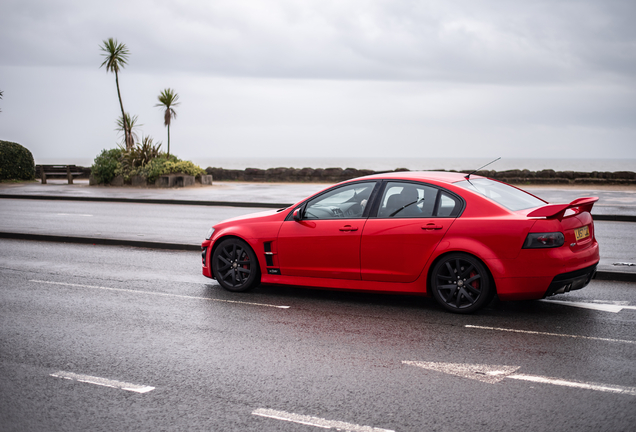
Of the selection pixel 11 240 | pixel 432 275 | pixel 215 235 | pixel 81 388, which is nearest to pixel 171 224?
pixel 11 240

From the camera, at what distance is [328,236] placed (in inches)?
272

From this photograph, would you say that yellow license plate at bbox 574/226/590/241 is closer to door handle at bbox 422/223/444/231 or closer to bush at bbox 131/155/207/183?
door handle at bbox 422/223/444/231

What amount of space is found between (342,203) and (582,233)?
2.64 meters

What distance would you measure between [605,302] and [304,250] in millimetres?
3503

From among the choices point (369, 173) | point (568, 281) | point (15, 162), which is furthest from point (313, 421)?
point (15, 162)

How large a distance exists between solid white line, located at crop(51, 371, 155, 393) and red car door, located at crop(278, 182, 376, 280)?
290cm

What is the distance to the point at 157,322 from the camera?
6.29m

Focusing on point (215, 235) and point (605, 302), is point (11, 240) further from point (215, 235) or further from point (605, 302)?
point (605, 302)

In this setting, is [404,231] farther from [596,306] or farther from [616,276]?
[616,276]

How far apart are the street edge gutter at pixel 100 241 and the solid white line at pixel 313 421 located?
7116 millimetres

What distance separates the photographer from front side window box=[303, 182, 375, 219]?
701 cm

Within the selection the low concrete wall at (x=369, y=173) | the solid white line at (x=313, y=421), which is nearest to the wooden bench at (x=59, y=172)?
the low concrete wall at (x=369, y=173)

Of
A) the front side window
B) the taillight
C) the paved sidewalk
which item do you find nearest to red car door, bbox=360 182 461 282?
the front side window

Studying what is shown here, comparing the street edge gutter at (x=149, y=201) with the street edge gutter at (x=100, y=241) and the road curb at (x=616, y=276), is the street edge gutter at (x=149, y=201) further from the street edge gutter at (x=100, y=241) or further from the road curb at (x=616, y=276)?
the road curb at (x=616, y=276)
